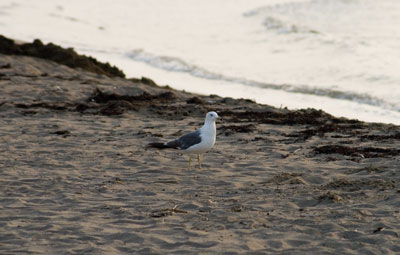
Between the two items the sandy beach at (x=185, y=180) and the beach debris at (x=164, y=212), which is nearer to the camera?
the sandy beach at (x=185, y=180)

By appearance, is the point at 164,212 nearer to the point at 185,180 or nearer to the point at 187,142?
the point at 185,180

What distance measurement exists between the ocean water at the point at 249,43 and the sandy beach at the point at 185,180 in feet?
14.8

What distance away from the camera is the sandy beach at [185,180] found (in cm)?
552

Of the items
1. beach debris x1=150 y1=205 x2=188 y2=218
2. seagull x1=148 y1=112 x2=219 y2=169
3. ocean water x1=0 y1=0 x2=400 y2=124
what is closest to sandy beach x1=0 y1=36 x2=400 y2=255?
beach debris x1=150 y1=205 x2=188 y2=218

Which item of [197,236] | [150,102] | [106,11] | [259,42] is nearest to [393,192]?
[197,236]

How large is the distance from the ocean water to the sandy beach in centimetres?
453

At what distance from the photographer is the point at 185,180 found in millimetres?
7586

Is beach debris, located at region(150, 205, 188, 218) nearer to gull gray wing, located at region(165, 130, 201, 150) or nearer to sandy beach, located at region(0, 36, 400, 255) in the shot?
sandy beach, located at region(0, 36, 400, 255)

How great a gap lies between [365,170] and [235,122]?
3.69 m

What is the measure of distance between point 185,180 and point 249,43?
21360 mm

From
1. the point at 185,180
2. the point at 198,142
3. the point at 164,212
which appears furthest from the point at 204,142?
the point at 164,212

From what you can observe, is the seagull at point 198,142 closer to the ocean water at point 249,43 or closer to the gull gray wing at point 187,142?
the gull gray wing at point 187,142

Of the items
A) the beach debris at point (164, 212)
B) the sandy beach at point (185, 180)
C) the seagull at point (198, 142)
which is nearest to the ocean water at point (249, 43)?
the sandy beach at point (185, 180)

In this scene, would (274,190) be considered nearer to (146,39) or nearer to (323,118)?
(323,118)
